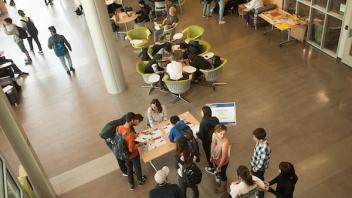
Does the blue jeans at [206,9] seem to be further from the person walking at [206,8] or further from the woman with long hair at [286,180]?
the woman with long hair at [286,180]

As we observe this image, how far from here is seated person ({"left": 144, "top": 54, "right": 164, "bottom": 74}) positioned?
28.7 ft

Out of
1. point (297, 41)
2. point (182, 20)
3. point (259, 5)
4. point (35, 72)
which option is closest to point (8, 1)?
point (35, 72)

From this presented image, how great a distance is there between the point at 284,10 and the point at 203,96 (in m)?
4.46

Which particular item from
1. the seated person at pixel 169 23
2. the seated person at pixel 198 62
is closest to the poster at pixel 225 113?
the seated person at pixel 198 62

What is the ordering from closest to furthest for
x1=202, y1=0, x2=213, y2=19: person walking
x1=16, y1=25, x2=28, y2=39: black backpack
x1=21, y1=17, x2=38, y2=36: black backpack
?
1. x1=16, y1=25, x2=28, y2=39: black backpack
2. x1=21, y1=17, x2=38, y2=36: black backpack
3. x1=202, y1=0, x2=213, y2=19: person walking

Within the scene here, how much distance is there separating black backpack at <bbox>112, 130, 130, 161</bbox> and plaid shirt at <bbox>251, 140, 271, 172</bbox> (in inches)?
82.9

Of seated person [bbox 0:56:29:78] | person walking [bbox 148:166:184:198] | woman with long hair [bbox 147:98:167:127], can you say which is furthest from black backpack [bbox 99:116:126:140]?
seated person [bbox 0:56:29:78]

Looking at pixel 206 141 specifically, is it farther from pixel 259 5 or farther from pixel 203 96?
pixel 259 5

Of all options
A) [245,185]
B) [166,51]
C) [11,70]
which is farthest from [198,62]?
[11,70]

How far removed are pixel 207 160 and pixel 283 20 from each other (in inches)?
220

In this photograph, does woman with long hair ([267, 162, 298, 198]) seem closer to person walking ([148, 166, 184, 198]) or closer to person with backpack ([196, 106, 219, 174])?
person walking ([148, 166, 184, 198])

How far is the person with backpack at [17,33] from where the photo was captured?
11.2m

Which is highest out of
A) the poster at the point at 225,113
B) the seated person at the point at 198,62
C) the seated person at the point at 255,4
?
the seated person at the point at 255,4

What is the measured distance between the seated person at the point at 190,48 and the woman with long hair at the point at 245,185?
486 centimetres
